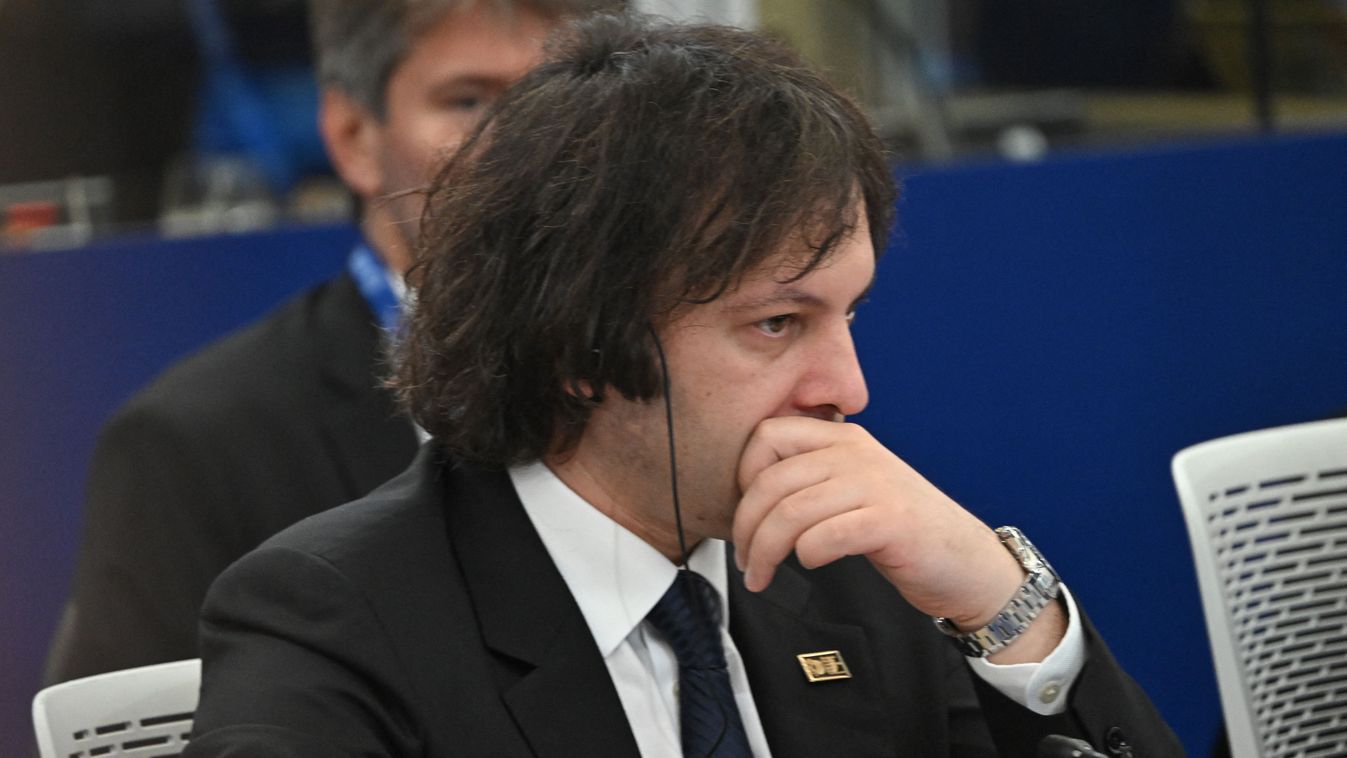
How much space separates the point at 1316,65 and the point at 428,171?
3552mm

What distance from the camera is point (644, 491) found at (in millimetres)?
1481

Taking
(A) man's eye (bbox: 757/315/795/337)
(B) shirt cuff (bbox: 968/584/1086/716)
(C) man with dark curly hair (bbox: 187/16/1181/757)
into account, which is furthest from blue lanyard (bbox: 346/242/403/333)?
(B) shirt cuff (bbox: 968/584/1086/716)

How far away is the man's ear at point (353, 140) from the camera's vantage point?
8.29ft

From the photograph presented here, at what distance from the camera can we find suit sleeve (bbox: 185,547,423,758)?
126 cm

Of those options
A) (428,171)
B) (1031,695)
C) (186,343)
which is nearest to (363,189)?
(186,343)

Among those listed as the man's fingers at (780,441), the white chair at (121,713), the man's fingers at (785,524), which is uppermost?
the man's fingers at (780,441)

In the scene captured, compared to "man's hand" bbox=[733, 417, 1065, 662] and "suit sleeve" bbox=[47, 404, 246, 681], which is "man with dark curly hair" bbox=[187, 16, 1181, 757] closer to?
"man's hand" bbox=[733, 417, 1065, 662]

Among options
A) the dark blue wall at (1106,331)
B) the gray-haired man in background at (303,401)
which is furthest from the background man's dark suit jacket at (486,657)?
the dark blue wall at (1106,331)

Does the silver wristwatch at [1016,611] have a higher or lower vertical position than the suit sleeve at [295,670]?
lower

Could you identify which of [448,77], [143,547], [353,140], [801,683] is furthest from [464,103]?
[801,683]

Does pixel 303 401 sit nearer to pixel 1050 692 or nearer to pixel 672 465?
pixel 672 465

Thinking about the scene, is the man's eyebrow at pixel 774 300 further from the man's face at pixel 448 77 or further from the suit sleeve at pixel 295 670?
the man's face at pixel 448 77

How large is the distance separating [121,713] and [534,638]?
0.44 meters

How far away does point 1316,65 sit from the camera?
4.58 m
